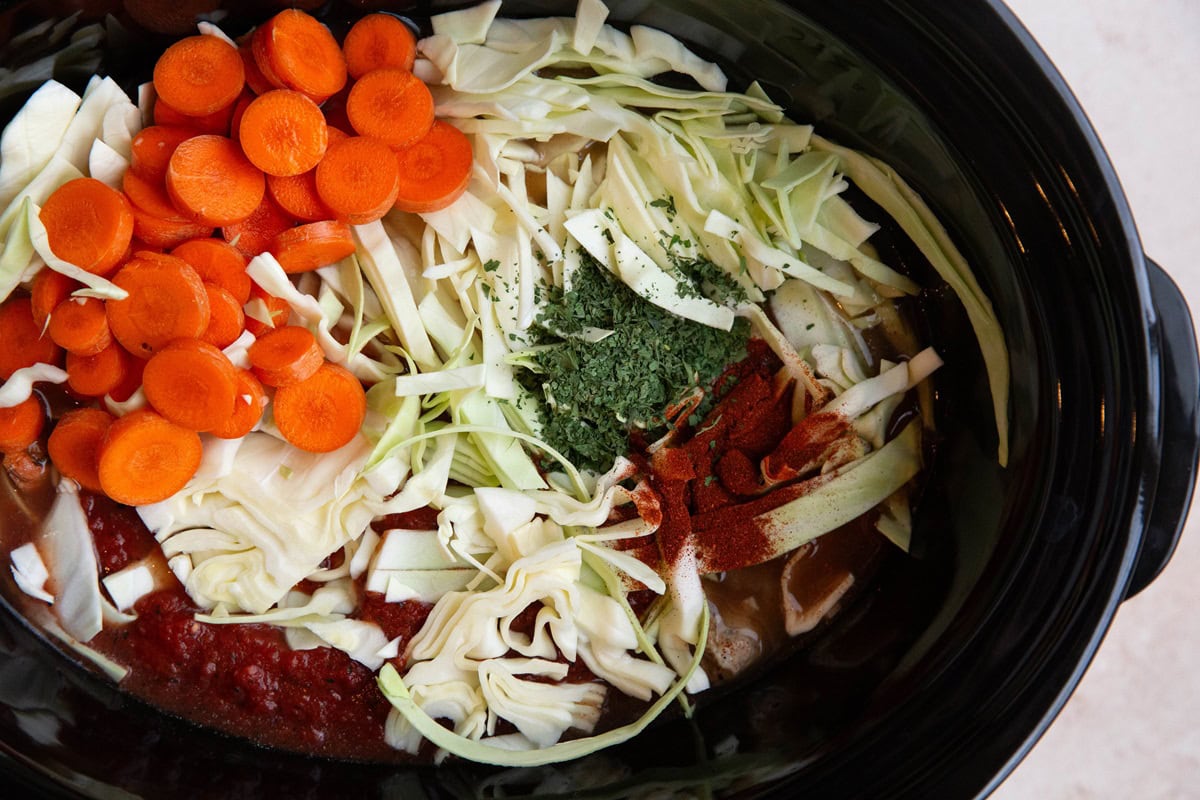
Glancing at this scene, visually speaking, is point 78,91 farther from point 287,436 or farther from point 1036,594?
point 1036,594

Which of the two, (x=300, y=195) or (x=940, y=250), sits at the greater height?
(x=940, y=250)

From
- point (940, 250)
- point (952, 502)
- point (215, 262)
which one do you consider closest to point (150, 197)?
point (215, 262)

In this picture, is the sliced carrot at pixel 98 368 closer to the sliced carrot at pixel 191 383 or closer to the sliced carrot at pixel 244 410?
the sliced carrot at pixel 191 383

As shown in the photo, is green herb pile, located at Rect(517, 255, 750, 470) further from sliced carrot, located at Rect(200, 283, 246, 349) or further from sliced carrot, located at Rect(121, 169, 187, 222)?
sliced carrot, located at Rect(121, 169, 187, 222)

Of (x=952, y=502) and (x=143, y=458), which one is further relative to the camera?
(x=952, y=502)

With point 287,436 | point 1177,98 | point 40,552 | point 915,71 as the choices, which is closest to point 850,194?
point 915,71

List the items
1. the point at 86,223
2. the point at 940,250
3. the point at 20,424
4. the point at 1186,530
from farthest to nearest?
the point at 1186,530 < the point at 940,250 < the point at 20,424 < the point at 86,223

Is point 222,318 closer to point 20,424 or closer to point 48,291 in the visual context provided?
point 48,291
